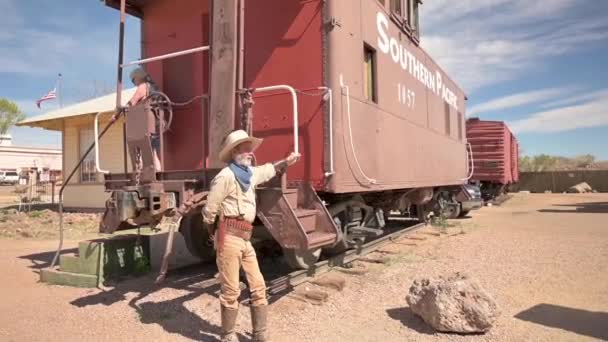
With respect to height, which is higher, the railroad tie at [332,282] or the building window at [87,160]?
the building window at [87,160]

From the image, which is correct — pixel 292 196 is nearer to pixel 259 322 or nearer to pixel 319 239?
pixel 319 239

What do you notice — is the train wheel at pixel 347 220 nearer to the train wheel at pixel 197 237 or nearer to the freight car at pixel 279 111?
the freight car at pixel 279 111

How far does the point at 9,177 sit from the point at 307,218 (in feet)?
181

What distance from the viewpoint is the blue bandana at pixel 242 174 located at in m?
3.71

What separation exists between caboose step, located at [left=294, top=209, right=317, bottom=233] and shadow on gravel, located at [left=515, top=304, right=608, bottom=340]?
6.68 ft

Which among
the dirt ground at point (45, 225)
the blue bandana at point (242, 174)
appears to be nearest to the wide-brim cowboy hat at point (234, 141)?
the blue bandana at point (242, 174)

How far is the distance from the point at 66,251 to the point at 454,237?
23.5 feet

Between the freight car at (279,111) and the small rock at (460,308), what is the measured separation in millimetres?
1177

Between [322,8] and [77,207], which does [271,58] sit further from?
[77,207]

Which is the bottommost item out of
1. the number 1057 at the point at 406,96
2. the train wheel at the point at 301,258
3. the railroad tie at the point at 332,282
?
the railroad tie at the point at 332,282

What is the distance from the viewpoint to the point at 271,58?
5199 mm

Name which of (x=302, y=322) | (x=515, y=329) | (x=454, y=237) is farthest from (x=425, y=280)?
(x=454, y=237)

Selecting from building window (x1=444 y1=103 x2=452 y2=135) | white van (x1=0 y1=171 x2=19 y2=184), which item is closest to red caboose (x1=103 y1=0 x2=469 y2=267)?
building window (x1=444 y1=103 x2=452 y2=135)

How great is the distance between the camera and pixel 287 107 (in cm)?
507
